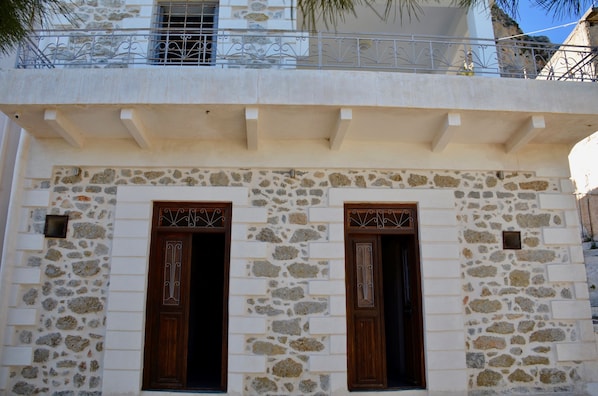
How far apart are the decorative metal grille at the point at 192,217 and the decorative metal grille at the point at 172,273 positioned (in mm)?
272

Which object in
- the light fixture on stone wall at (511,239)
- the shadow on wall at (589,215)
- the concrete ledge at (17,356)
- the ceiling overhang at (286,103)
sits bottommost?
the concrete ledge at (17,356)

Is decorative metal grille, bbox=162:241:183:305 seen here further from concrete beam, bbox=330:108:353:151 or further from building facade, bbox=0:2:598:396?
concrete beam, bbox=330:108:353:151

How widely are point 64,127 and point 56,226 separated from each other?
1.29 metres

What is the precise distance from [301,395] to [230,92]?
12.3 feet

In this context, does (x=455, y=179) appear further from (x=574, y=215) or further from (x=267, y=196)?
(x=267, y=196)

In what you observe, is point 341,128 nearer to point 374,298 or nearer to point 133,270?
point 374,298

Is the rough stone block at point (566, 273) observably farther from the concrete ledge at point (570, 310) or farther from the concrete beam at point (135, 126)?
the concrete beam at point (135, 126)

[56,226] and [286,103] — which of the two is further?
[56,226]

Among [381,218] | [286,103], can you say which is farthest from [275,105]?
[381,218]

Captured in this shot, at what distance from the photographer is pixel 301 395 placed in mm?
5512

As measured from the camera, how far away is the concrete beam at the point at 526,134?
5.66m

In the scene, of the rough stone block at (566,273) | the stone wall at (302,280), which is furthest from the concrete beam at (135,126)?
the rough stone block at (566,273)

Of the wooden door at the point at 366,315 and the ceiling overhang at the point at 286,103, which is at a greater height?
the ceiling overhang at the point at 286,103

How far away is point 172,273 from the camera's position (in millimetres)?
6023
